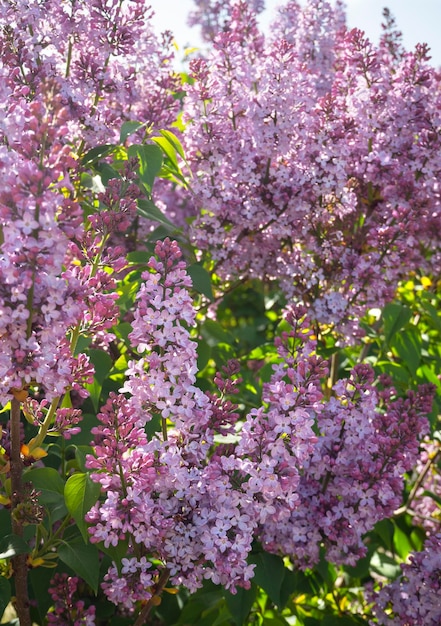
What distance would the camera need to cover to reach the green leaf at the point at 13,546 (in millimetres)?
1646

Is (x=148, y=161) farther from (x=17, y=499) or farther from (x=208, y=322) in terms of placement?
(x=17, y=499)

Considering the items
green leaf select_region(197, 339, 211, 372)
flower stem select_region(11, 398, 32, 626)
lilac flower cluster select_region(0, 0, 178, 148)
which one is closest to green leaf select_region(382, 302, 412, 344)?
green leaf select_region(197, 339, 211, 372)

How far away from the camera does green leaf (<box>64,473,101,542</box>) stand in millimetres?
1687

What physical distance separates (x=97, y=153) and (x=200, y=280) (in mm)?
555

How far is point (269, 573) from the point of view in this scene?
6.73 feet

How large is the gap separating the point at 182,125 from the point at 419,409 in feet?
5.54

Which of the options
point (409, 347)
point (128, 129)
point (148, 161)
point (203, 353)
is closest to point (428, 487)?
point (409, 347)

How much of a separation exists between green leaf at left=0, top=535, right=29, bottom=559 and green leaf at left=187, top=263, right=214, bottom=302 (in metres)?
0.99

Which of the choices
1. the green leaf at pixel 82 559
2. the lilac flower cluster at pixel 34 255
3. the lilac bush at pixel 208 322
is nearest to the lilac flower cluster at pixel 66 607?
the lilac bush at pixel 208 322

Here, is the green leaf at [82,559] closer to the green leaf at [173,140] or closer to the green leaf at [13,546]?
the green leaf at [13,546]

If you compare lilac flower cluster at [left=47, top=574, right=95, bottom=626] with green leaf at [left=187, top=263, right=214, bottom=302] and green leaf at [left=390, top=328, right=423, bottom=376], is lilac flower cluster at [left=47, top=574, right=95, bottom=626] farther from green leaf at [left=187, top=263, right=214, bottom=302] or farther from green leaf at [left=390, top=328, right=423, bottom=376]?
green leaf at [left=390, top=328, right=423, bottom=376]

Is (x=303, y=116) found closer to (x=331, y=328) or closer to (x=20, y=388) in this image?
(x=331, y=328)

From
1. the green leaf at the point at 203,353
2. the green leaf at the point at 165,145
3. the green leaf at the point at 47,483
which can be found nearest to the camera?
the green leaf at the point at 47,483

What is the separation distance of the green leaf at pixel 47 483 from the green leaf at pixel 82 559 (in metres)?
0.12
